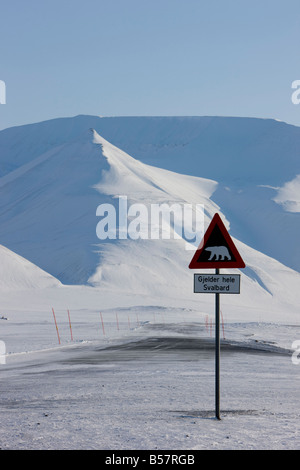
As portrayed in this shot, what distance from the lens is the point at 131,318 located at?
2613 inches

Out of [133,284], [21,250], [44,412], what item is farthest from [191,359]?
[21,250]

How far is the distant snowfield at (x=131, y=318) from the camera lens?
951 centimetres

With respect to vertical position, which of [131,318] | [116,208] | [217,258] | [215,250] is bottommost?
[131,318]

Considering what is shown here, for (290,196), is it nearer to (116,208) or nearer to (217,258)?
(116,208)

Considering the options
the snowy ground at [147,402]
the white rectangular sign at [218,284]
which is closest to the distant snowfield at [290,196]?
the snowy ground at [147,402]

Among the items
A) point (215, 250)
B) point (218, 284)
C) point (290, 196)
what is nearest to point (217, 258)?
point (215, 250)

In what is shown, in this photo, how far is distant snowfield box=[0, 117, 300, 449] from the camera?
9.51 m

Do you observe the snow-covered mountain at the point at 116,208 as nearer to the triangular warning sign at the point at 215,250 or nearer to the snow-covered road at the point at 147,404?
the snow-covered road at the point at 147,404

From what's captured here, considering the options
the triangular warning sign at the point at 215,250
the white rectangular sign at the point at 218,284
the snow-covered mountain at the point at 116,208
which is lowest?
the white rectangular sign at the point at 218,284

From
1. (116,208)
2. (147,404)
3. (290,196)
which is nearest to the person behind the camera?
(147,404)

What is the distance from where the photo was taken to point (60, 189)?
155m

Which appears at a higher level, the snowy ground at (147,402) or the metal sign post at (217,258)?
the metal sign post at (217,258)

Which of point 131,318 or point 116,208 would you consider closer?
point 131,318
